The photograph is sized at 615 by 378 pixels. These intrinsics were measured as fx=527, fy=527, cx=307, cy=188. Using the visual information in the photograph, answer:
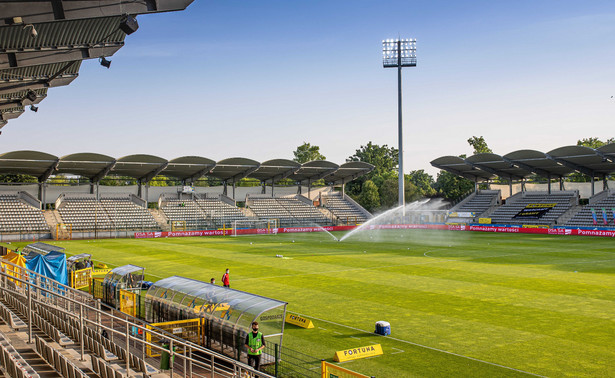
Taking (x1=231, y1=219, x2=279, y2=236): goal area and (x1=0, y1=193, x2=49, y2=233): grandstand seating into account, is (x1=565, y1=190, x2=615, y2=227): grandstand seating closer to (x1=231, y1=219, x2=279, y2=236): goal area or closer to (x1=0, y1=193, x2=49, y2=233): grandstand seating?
(x1=231, y1=219, x2=279, y2=236): goal area

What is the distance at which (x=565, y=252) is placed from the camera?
45594mm

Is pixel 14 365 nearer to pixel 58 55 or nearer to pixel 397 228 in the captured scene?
pixel 58 55

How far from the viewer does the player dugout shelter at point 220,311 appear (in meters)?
15.6

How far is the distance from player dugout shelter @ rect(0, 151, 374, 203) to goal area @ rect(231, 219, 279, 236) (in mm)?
7785


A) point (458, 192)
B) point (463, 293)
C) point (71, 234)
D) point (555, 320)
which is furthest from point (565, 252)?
point (458, 192)

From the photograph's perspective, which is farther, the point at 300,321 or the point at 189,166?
the point at 189,166

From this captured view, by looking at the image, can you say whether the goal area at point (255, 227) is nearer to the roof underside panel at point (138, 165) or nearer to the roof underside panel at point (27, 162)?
the roof underside panel at point (138, 165)

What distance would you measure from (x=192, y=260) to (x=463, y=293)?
21808mm

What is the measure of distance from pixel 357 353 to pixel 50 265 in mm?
16573

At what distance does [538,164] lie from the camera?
7519 cm

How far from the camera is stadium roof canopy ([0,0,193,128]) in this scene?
13.5 meters

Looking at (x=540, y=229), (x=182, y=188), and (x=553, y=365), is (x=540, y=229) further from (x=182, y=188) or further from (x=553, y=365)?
(x=553, y=365)

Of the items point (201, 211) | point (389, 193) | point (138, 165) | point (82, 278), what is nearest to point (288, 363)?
point (82, 278)

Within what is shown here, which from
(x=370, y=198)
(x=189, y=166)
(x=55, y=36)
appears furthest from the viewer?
(x=370, y=198)
